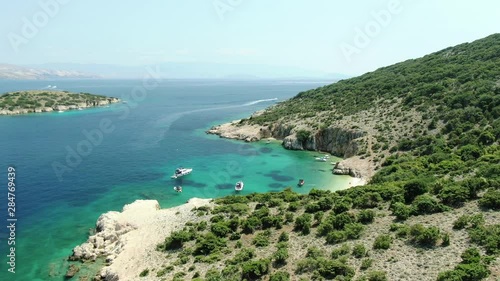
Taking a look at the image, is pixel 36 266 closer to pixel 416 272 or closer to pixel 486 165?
pixel 416 272

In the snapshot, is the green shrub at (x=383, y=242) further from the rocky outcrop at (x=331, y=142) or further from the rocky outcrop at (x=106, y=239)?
the rocky outcrop at (x=331, y=142)

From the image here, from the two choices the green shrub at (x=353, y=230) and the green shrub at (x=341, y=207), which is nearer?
the green shrub at (x=353, y=230)

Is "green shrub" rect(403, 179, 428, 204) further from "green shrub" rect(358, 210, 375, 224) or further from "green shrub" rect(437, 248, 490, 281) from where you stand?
"green shrub" rect(437, 248, 490, 281)

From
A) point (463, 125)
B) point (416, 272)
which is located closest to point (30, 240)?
point (416, 272)

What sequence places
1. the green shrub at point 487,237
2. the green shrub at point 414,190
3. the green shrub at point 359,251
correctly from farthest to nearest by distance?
the green shrub at point 414,190
the green shrub at point 359,251
the green shrub at point 487,237

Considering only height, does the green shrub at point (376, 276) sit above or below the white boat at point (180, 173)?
above

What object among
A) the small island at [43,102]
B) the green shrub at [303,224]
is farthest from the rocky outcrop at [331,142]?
the small island at [43,102]
